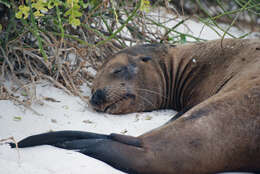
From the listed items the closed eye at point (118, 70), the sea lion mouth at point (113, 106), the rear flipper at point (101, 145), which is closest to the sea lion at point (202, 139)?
the rear flipper at point (101, 145)

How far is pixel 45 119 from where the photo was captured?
9.80ft

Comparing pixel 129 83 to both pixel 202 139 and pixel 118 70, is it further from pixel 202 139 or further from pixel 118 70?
pixel 202 139

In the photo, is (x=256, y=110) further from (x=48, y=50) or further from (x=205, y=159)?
(x=48, y=50)

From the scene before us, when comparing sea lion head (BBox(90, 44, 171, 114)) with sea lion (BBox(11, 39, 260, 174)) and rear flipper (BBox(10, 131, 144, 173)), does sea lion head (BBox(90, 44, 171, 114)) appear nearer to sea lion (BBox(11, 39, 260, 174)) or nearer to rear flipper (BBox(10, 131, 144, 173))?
sea lion (BBox(11, 39, 260, 174))

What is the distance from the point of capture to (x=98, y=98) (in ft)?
11.4

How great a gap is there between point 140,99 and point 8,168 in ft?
5.99

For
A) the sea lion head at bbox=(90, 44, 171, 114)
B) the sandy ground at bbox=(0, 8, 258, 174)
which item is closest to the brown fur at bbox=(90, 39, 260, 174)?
the sea lion head at bbox=(90, 44, 171, 114)

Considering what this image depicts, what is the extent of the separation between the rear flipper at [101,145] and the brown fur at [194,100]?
0.02 metres

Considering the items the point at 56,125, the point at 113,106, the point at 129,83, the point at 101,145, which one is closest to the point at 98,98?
the point at 113,106

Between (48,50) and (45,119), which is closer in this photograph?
(45,119)

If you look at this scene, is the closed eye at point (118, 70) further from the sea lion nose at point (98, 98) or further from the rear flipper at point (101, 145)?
the rear flipper at point (101, 145)

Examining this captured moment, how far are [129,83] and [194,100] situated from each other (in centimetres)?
64

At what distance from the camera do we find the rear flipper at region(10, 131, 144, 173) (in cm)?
210

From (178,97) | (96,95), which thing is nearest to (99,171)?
(96,95)
